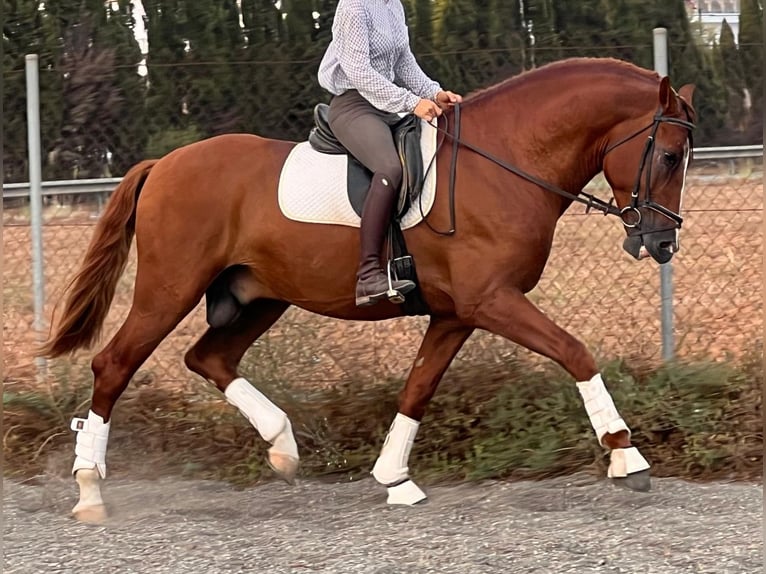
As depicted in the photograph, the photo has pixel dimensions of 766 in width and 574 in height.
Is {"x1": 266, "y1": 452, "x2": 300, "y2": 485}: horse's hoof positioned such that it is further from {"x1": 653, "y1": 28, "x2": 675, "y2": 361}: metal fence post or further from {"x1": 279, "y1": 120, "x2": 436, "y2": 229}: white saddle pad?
{"x1": 653, "y1": 28, "x2": 675, "y2": 361}: metal fence post

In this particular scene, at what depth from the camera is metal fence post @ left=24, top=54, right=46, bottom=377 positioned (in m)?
6.69

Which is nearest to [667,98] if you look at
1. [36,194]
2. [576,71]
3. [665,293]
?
[576,71]

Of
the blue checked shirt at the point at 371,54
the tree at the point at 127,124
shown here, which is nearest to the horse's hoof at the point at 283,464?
the blue checked shirt at the point at 371,54

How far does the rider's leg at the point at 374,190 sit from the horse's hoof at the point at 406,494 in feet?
3.22

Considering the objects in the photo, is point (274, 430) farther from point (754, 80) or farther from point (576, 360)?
point (754, 80)

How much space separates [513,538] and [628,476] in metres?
0.57

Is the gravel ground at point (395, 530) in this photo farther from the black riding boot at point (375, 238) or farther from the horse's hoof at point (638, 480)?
the black riding boot at point (375, 238)

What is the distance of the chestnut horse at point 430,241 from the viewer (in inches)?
190

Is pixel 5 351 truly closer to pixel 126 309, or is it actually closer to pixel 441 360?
Answer: pixel 126 309

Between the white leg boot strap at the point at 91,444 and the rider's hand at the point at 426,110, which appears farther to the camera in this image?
the white leg boot strap at the point at 91,444

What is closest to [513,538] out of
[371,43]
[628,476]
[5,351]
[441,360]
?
[628,476]

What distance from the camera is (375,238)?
4984mm

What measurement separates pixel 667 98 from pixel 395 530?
7.56 feet

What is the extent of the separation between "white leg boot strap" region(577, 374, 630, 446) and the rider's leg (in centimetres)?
94
